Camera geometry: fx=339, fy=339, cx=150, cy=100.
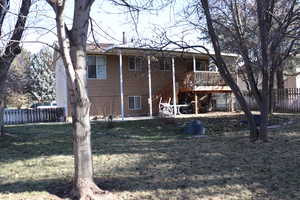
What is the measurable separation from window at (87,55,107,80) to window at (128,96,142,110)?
8.32 feet

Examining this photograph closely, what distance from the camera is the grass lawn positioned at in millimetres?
5426

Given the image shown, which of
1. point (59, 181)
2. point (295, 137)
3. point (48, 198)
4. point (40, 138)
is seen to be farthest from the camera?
point (40, 138)

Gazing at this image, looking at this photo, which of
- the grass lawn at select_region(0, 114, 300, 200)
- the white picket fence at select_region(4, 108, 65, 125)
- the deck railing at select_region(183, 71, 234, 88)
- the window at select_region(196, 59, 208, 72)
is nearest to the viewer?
the grass lawn at select_region(0, 114, 300, 200)

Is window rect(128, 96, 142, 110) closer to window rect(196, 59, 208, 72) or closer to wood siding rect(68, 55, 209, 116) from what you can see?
wood siding rect(68, 55, 209, 116)

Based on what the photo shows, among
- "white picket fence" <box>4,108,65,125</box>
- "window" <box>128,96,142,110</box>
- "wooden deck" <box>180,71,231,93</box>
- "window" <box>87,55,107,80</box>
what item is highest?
"window" <box>87,55,107,80</box>

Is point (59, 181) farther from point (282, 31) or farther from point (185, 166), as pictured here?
point (282, 31)

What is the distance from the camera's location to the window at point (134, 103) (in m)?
24.5

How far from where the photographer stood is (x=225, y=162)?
734 centimetres

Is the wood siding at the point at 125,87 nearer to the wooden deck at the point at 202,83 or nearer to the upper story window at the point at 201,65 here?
the wooden deck at the point at 202,83

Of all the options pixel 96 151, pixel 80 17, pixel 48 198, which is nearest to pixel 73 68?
pixel 80 17

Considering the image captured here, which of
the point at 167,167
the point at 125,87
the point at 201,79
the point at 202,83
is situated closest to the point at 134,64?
the point at 125,87

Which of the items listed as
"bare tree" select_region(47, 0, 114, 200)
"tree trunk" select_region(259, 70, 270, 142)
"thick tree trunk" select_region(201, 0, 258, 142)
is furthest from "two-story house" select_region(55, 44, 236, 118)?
"bare tree" select_region(47, 0, 114, 200)

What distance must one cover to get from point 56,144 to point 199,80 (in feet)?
47.2

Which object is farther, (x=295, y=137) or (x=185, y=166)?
(x=295, y=137)
